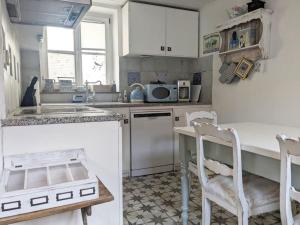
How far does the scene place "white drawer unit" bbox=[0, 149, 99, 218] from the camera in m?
0.90

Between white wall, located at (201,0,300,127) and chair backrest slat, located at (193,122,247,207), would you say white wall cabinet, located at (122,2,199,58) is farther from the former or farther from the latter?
chair backrest slat, located at (193,122,247,207)

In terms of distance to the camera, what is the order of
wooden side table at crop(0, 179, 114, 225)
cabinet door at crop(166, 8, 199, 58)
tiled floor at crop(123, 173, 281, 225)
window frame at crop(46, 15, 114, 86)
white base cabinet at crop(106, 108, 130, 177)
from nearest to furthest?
1. wooden side table at crop(0, 179, 114, 225)
2. tiled floor at crop(123, 173, 281, 225)
3. white base cabinet at crop(106, 108, 130, 177)
4. cabinet door at crop(166, 8, 199, 58)
5. window frame at crop(46, 15, 114, 86)

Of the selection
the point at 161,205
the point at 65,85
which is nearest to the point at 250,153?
the point at 161,205

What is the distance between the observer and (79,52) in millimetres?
3664

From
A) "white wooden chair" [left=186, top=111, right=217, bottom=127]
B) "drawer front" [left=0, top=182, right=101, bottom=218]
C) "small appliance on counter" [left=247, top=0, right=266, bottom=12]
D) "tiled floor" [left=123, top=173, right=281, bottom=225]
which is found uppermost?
"small appliance on counter" [left=247, top=0, right=266, bottom=12]

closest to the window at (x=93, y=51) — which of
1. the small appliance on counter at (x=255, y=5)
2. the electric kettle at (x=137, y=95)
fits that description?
the electric kettle at (x=137, y=95)

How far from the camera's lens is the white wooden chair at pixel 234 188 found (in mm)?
1343

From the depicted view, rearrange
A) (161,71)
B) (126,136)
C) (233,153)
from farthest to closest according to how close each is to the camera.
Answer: (161,71) < (126,136) < (233,153)

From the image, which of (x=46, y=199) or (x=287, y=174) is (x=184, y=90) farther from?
(x=46, y=199)

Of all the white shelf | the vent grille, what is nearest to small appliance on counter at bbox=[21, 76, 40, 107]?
the vent grille

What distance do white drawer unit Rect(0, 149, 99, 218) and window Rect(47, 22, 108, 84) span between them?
244cm

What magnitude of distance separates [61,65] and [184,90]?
1.79 meters

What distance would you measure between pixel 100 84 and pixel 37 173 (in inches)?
101

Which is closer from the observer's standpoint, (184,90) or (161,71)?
(184,90)
